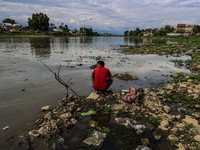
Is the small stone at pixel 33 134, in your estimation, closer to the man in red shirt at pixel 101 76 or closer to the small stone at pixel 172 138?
the man in red shirt at pixel 101 76

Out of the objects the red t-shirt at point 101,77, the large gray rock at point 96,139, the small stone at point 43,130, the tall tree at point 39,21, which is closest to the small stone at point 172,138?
Answer: the large gray rock at point 96,139

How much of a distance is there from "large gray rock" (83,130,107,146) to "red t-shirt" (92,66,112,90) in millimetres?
3001

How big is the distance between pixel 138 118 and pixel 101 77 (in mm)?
2825

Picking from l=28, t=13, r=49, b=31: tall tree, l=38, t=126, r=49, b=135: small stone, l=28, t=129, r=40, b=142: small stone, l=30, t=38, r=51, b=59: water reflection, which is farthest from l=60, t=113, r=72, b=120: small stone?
l=28, t=13, r=49, b=31: tall tree

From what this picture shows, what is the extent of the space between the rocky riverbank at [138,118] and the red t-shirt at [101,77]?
559mm

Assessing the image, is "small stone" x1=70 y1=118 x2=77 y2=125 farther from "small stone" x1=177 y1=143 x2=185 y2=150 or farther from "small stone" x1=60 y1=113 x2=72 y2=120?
"small stone" x1=177 y1=143 x2=185 y2=150

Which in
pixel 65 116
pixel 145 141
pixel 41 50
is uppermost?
pixel 41 50

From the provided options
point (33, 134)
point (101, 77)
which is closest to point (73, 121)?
point (33, 134)

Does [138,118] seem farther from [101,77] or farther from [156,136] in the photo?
[101,77]

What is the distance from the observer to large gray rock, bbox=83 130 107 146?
4.18m

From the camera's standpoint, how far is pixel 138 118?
18.4 feet

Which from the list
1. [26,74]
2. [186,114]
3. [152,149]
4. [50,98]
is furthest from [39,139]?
[26,74]

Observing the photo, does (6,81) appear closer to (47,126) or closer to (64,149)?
(47,126)

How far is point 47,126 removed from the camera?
4703 mm
